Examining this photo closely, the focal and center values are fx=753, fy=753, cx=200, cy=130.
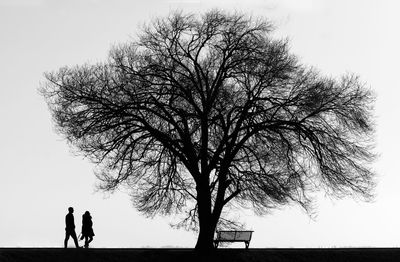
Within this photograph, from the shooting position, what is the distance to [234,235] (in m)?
35.0

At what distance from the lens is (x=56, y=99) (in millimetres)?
34938

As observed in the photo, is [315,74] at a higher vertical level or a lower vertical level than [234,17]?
lower

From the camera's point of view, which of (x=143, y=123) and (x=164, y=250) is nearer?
(x=164, y=250)

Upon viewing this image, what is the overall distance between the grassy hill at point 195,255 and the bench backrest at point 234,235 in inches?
35.6

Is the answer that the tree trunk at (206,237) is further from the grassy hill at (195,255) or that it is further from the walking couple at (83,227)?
the walking couple at (83,227)

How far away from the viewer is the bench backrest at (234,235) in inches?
1369

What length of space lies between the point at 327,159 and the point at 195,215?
6940 mm

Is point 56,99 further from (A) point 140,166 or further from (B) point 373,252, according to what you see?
(B) point 373,252

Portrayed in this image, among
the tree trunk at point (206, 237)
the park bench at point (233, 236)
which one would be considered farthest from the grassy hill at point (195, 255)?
the park bench at point (233, 236)

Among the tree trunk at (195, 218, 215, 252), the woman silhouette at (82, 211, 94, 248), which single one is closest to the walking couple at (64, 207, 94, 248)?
the woman silhouette at (82, 211, 94, 248)

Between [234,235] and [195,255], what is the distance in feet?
10.3

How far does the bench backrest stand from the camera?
3478 cm

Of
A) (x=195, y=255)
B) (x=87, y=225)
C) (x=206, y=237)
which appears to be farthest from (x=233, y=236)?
(x=87, y=225)

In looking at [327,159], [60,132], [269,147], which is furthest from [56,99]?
[327,159]
